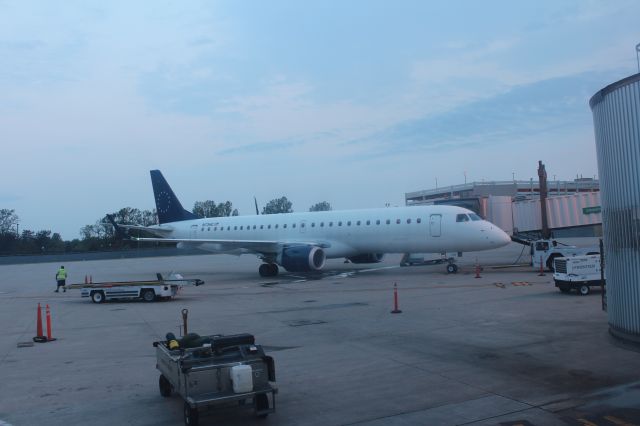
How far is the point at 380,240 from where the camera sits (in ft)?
108

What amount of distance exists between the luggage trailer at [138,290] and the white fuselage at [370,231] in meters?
9.08

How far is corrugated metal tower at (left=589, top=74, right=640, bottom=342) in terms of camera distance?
37.0ft

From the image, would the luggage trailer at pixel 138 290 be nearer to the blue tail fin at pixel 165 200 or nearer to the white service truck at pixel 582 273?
the white service truck at pixel 582 273

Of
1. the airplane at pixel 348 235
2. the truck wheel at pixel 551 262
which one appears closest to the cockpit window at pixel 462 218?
the airplane at pixel 348 235

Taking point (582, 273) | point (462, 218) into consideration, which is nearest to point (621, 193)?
point (582, 273)

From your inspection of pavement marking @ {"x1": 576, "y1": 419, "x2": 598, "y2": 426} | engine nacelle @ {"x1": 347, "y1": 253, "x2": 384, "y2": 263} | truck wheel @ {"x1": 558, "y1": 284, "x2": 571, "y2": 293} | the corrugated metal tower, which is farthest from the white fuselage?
pavement marking @ {"x1": 576, "y1": 419, "x2": 598, "y2": 426}

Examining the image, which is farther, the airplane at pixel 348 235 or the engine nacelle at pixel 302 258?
the engine nacelle at pixel 302 258

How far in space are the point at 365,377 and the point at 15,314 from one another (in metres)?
17.1

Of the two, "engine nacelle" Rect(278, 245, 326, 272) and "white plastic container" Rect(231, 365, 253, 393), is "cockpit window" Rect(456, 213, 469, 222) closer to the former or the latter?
"engine nacelle" Rect(278, 245, 326, 272)

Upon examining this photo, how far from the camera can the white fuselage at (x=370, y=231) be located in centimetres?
3027

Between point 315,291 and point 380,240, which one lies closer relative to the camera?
point 315,291

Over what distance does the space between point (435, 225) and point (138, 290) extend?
1546cm

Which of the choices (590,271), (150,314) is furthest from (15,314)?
(590,271)

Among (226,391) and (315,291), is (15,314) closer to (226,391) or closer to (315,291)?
(315,291)
